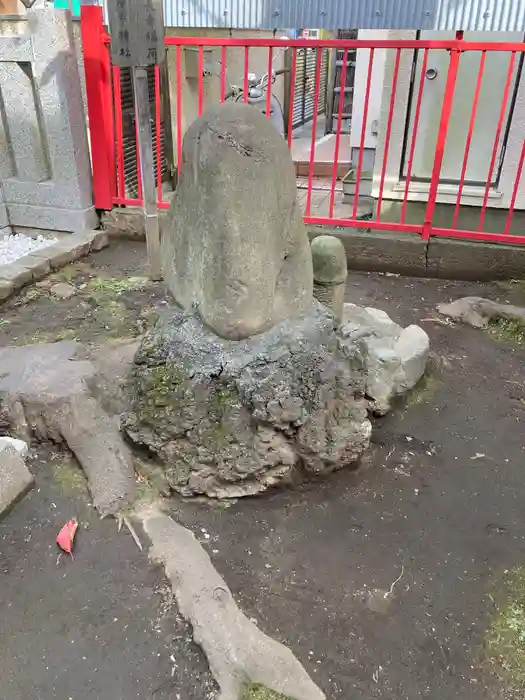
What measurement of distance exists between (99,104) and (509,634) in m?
4.59

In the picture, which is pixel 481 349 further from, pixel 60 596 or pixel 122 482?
pixel 60 596

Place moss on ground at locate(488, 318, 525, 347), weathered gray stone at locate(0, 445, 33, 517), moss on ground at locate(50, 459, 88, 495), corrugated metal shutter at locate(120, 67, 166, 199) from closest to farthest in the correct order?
weathered gray stone at locate(0, 445, 33, 517)
moss on ground at locate(50, 459, 88, 495)
moss on ground at locate(488, 318, 525, 347)
corrugated metal shutter at locate(120, 67, 166, 199)

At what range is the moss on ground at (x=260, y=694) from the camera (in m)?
1.67

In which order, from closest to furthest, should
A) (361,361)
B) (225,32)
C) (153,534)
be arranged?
1. (153,534)
2. (361,361)
3. (225,32)

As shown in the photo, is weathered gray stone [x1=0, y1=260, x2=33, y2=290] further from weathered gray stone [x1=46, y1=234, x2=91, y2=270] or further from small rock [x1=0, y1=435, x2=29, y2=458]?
small rock [x1=0, y1=435, x2=29, y2=458]

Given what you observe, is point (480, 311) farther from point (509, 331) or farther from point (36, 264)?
point (36, 264)

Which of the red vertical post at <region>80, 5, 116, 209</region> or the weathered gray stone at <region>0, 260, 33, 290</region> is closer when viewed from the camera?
the weathered gray stone at <region>0, 260, 33, 290</region>

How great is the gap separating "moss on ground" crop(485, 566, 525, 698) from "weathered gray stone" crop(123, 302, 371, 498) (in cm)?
74

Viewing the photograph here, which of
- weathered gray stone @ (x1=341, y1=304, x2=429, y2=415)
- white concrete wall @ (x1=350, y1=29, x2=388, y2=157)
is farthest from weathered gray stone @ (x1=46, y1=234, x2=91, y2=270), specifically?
white concrete wall @ (x1=350, y1=29, x2=388, y2=157)

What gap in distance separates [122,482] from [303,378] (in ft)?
2.72

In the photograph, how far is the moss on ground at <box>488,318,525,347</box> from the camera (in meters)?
3.77

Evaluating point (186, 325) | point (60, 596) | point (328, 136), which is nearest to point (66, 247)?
point (186, 325)

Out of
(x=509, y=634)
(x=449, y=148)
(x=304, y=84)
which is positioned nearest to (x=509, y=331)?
(x=449, y=148)

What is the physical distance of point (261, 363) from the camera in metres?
2.30
